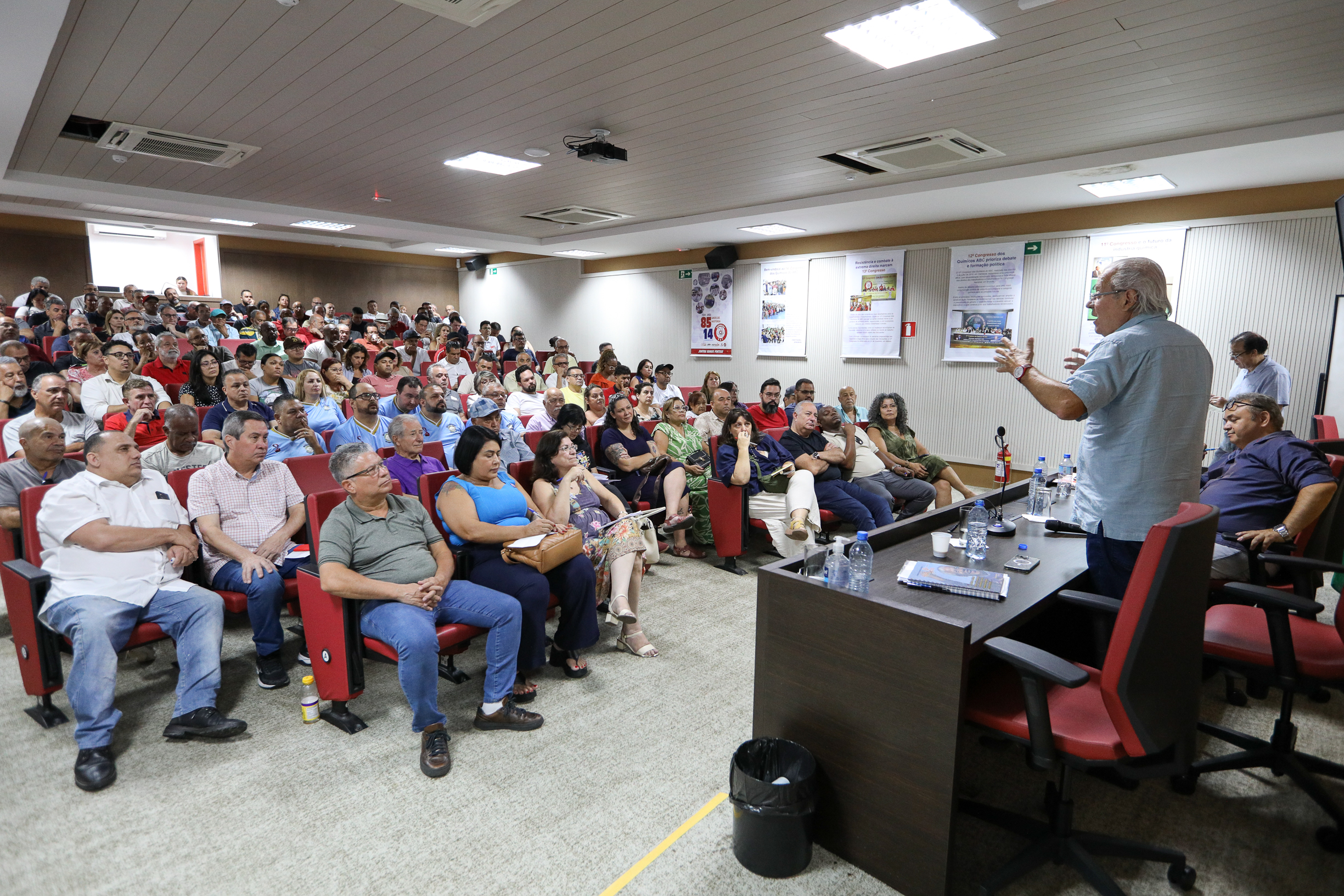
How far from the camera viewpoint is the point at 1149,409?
2072 mm

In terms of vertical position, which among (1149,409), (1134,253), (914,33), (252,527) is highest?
(914,33)

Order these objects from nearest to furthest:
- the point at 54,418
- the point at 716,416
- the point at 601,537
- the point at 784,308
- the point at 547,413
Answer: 1. the point at 601,537
2. the point at 54,418
3. the point at 716,416
4. the point at 547,413
5. the point at 784,308

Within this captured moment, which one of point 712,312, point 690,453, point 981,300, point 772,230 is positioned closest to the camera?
point 690,453

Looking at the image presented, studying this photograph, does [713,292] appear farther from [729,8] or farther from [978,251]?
[729,8]

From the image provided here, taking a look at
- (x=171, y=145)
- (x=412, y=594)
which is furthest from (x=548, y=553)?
(x=171, y=145)

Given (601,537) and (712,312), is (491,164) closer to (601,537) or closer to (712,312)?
(601,537)

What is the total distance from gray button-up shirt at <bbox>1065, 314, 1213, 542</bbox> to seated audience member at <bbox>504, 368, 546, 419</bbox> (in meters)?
4.59

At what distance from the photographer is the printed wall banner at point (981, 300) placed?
7.01 metres

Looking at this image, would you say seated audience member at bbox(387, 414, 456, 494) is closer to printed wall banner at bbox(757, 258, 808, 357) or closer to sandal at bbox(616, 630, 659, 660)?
sandal at bbox(616, 630, 659, 660)

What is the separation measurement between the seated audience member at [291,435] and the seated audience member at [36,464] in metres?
1.00

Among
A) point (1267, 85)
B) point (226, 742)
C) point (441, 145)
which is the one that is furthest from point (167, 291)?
point (1267, 85)

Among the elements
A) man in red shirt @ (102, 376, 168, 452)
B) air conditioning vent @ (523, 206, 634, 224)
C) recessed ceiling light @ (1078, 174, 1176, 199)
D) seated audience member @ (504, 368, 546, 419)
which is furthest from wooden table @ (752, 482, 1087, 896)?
air conditioning vent @ (523, 206, 634, 224)

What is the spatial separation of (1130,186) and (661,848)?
627 centimetres

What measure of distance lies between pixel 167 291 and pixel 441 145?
8310 mm
